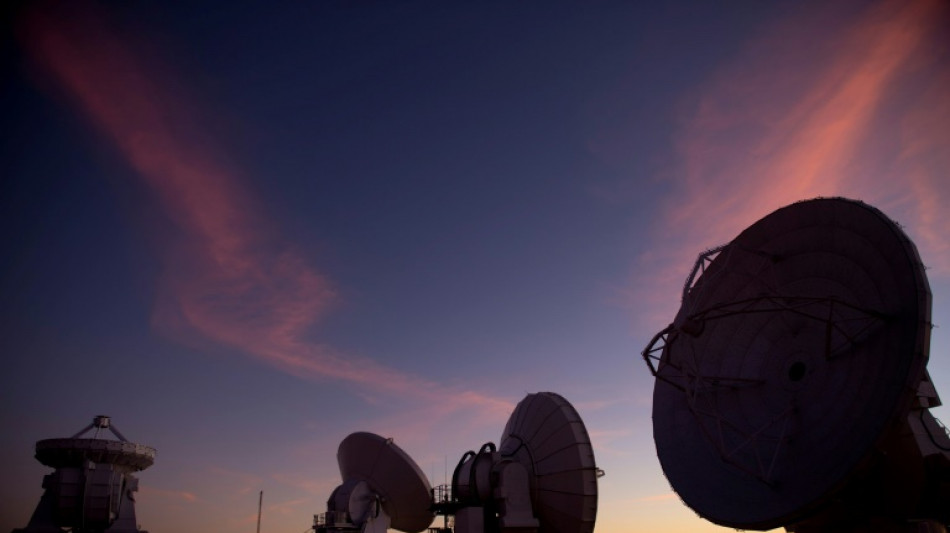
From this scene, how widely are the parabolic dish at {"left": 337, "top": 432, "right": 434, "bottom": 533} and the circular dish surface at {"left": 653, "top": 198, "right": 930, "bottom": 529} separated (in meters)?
20.1

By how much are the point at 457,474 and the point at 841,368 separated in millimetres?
27645

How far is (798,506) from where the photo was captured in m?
27.0

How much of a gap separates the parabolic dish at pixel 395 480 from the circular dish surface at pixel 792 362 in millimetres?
20127

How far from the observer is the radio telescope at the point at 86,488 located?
4259cm

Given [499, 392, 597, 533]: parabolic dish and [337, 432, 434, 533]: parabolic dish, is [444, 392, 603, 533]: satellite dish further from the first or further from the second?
[337, 432, 434, 533]: parabolic dish

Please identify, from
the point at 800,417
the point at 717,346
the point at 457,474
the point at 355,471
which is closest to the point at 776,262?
the point at 717,346

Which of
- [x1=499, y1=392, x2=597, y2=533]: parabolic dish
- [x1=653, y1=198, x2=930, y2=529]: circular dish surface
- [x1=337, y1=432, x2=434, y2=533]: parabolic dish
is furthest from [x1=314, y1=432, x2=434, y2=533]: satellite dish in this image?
[x1=653, y1=198, x2=930, y2=529]: circular dish surface

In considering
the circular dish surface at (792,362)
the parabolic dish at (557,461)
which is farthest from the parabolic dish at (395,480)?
the circular dish surface at (792,362)

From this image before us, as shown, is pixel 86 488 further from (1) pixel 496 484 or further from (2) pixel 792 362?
(2) pixel 792 362

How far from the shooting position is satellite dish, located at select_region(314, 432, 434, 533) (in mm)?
49000

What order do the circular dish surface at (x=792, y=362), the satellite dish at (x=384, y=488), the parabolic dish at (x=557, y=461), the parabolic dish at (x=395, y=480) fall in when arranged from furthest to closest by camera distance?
the parabolic dish at (x=395, y=480), the satellite dish at (x=384, y=488), the parabolic dish at (x=557, y=461), the circular dish surface at (x=792, y=362)

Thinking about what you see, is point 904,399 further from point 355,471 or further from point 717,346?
point 355,471

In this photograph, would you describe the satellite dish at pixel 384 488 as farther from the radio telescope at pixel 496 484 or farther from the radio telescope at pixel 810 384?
the radio telescope at pixel 810 384

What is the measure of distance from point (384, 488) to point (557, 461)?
46.8 feet
